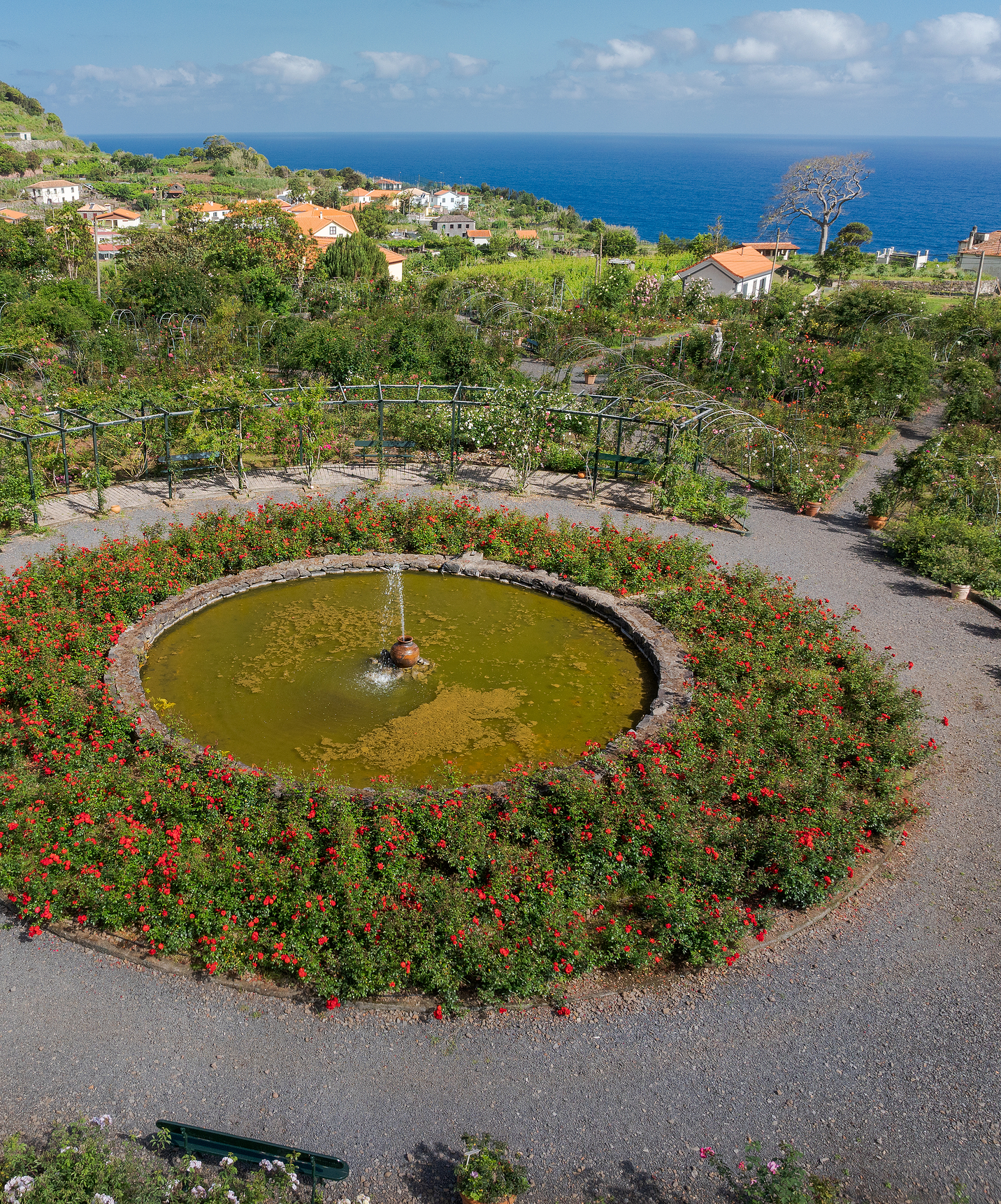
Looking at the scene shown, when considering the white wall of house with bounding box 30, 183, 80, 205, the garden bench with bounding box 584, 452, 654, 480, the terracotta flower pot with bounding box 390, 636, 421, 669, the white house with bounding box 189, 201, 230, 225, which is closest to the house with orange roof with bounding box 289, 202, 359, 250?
the white house with bounding box 189, 201, 230, 225

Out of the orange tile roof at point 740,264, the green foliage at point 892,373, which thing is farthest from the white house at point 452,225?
the green foliage at point 892,373

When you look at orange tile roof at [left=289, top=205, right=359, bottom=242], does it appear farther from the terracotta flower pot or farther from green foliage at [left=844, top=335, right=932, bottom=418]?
the terracotta flower pot

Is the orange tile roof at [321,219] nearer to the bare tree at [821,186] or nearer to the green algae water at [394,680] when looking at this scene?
the bare tree at [821,186]

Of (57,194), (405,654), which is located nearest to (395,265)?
(405,654)

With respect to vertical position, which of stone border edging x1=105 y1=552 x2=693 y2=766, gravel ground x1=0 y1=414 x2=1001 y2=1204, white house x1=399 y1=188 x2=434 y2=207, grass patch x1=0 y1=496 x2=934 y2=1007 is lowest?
gravel ground x1=0 y1=414 x2=1001 y2=1204

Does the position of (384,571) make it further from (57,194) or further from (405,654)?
(57,194)
